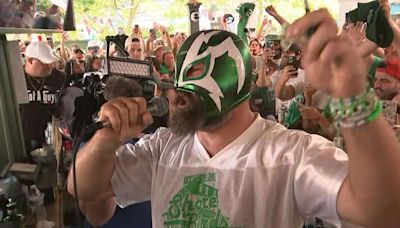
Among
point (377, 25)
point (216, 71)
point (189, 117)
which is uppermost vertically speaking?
point (377, 25)

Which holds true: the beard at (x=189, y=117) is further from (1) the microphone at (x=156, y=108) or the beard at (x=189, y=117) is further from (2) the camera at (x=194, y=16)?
(2) the camera at (x=194, y=16)

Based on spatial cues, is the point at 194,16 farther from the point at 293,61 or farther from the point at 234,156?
the point at 234,156

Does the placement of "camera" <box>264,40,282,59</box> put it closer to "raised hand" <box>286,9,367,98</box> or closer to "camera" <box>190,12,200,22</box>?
"camera" <box>190,12,200,22</box>

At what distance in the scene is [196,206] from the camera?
1.35 meters

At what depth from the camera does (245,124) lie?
1.45 meters

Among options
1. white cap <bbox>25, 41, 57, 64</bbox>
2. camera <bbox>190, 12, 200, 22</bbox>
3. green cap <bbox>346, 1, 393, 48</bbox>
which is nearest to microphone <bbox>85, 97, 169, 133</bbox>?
green cap <bbox>346, 1, 393, 48</bbox>

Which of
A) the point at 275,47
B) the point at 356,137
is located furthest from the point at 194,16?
the point at 356,137

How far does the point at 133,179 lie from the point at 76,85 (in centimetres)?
200

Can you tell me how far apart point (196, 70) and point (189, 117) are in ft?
0.51

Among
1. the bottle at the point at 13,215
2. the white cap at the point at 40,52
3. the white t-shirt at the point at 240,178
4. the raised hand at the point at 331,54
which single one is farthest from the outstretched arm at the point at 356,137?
the white cap at the point at 40,52

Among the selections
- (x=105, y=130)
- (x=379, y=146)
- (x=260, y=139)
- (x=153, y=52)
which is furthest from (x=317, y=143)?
(x=153, y=52)

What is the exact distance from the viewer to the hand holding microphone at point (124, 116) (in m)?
1.22

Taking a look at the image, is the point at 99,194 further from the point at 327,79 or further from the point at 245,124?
the point at 327,79

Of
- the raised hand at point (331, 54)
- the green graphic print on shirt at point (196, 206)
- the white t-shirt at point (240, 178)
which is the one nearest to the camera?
the raised hand at point (331, 54)
